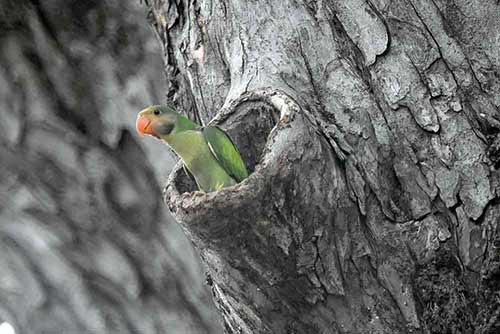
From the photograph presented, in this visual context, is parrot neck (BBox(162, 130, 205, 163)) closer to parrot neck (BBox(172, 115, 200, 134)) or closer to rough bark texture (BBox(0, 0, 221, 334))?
parrot neck (BBox(172, 115, 200, 134))

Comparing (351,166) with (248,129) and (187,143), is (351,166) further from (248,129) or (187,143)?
(187,143)

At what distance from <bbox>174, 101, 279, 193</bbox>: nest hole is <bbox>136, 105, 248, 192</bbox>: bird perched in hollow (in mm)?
23

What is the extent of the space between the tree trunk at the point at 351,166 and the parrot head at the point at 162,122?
0.31ft

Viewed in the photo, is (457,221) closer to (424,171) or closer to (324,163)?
(424,171)

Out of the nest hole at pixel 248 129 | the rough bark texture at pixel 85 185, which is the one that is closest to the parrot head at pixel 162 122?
the nest hole at pixel 248 129

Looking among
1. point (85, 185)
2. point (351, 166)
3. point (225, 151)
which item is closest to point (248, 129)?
point (225, 151)

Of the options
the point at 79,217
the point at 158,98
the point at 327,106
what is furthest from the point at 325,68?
the point at 79,217

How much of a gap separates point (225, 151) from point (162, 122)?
0.69ft

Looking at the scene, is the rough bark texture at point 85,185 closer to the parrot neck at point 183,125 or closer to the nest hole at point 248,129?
the parrot neck at point 183,125

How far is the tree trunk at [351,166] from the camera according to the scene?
1.01 m

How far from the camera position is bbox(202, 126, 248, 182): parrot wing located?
1.12m

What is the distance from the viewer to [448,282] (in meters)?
1.11

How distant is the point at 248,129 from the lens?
1151mm

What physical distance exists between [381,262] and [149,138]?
1.04 meters
